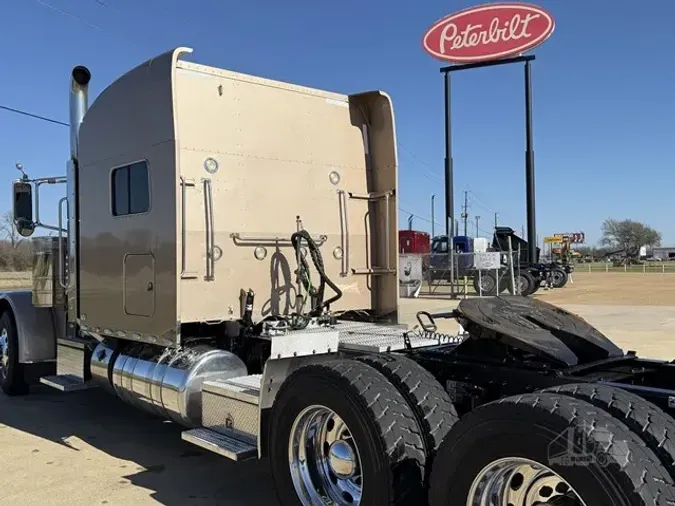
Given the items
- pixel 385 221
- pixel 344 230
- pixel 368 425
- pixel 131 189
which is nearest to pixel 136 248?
pixel 131 189

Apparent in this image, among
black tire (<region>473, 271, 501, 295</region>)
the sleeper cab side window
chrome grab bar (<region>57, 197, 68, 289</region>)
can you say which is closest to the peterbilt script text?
black tire (<region>473, 271, 501, 295</region>)

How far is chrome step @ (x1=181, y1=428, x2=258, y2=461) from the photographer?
420cm

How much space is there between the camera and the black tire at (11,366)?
24.9 ft

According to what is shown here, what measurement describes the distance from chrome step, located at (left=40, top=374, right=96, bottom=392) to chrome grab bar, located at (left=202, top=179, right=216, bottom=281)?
6.91ft

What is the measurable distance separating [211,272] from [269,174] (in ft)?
3.52

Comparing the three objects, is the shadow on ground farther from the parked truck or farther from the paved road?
the parked truck

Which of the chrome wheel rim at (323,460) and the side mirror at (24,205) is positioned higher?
the side mirror at (24,205)

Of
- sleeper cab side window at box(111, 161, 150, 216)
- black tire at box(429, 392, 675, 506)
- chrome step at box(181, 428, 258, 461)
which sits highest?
sleeper cab side window at box(111, 161, 150, 216)

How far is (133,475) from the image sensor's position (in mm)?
5078

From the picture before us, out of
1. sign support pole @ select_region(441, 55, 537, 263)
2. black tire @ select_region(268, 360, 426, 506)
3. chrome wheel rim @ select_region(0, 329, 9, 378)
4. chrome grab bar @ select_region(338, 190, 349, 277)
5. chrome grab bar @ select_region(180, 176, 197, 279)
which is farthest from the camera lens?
sign support pole @ select_region(441, 55, 537, 263)

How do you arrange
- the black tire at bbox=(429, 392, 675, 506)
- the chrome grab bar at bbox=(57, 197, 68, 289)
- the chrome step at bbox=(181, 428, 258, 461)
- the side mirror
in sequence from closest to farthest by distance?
the black tire at bbox=(429, 392, 675, 506)
the chrome step at bbox=(181, 428, 258, 461)
the chrome grab bar at bbox=(57, 197, 68, 289)
the side mirror

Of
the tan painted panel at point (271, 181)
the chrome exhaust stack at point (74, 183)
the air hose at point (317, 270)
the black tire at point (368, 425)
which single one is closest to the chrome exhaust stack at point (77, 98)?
the chrome exhaust stack at point (74, 183)

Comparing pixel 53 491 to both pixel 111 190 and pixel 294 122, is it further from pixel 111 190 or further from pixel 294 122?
pixel 294 122

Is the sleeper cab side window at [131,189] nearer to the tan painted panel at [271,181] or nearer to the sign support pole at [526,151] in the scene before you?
the tan painted panel at [271,181]
